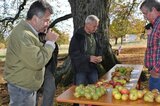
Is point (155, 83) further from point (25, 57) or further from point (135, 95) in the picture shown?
point (25, 57)

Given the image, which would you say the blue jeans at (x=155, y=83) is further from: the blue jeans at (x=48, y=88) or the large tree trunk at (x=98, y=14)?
the large tree trunk at (x=98, y=14)

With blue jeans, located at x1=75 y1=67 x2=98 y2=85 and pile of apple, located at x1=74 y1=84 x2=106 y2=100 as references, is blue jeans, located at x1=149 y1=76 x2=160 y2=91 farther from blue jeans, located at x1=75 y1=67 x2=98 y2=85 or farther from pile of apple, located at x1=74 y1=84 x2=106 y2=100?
blue jeans, located at x1=75 y1=67 x2=98 y2=85

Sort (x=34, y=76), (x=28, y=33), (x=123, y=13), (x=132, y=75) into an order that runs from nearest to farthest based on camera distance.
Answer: (x=28, y=33) → (x=34, y=76) → (x=132, y=75) → (x=123, y=13)

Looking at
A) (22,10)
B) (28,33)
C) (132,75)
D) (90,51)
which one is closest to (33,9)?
(28,33)

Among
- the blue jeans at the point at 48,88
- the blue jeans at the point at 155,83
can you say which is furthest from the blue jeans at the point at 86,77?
the blue jeans at the point at 155,83

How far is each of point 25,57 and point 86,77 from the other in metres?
2.30

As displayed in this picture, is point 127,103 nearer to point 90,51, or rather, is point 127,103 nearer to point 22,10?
point 90,51

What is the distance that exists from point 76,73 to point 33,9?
219 centimetres

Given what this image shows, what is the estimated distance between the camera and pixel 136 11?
16766 millimetres

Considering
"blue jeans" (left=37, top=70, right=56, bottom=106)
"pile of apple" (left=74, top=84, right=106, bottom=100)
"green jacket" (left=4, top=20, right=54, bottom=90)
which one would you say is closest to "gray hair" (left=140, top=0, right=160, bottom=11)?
"pile of apple" (left=74, top=84, right=106, bottom=100)

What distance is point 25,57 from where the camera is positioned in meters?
3.30

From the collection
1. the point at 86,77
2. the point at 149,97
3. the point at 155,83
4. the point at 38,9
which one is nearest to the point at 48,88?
the point at 86,77

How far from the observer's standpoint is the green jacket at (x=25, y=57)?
3.28 meters

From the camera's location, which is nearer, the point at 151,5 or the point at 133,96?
the point at 133,96
